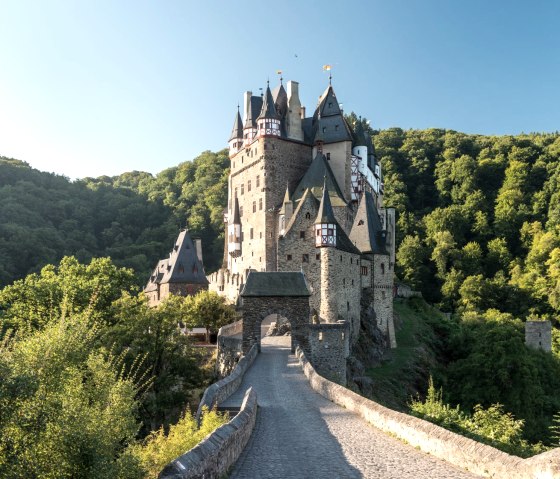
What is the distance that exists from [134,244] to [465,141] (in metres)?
57.4

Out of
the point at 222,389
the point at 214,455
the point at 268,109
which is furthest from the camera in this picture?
the point at 268,109

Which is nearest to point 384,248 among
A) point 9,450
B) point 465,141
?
point 9,450

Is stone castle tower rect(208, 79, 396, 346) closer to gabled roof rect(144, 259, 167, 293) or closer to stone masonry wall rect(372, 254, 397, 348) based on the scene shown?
stone masonry wall rect(372, 254, 397, 348)

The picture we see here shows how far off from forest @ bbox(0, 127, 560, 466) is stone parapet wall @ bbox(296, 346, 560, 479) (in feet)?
100

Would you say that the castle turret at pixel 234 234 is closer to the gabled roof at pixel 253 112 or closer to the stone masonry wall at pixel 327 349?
the gabled roof at pixel 253 112

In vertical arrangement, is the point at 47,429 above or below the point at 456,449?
above

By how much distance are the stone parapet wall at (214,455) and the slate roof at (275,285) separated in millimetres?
17743

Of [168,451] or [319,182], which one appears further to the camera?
[319,182]

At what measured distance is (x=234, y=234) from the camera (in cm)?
5878

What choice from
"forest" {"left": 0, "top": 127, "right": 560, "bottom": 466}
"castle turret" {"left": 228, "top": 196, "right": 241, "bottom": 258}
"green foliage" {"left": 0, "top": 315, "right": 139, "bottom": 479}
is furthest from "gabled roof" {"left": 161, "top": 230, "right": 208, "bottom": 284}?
"green foliage" {"left": 0, "top": 315, "right": 139, "bottom": 479}

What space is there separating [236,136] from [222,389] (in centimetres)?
4748

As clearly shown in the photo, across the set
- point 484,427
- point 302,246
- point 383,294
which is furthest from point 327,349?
point 383,294

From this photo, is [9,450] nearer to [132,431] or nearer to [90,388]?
[132,431]

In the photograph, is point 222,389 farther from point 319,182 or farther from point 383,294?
point 319,182
